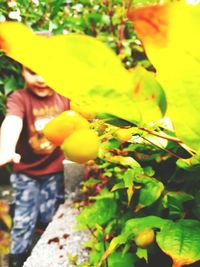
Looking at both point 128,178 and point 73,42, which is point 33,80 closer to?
point 128,178

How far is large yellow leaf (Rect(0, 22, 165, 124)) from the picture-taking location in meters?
0.21

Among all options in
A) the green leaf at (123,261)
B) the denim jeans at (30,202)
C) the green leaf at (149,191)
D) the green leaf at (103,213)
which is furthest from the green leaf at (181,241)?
the denim jeans at (30,202)

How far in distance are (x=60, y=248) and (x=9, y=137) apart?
2.79ft

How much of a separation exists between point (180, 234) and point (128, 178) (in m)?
0.13

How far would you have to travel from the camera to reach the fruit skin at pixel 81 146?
0.29 metres

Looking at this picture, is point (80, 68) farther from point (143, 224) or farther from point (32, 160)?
point (32, 160)

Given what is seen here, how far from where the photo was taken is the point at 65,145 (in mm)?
302

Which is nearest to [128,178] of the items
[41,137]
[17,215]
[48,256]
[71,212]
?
[48,256]

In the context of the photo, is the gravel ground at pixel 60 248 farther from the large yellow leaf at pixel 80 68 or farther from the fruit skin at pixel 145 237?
the large yellow leaf at pixel 80 68

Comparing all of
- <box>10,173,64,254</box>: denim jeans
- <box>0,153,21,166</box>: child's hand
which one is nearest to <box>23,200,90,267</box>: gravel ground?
<box>0,153,21,166</box>: child's hand

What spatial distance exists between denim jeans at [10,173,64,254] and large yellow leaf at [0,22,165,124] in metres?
2.30

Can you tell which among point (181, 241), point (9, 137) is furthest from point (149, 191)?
point (9, 137)

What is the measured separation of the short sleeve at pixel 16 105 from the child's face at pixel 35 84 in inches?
3.4

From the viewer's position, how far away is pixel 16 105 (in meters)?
2.22
